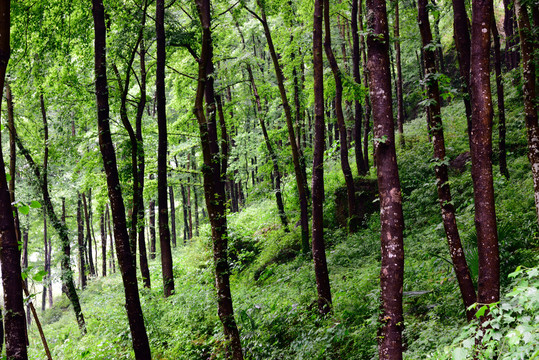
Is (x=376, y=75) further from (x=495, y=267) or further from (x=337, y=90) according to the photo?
(x=337, y=90)

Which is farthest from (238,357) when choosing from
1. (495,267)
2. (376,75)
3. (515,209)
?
(515,209)

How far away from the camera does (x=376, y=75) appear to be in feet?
15.7

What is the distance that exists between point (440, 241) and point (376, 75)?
7.26 metres

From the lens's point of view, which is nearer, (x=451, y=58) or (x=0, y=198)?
(x=0, y=198)

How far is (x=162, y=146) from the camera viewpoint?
11.5 metres

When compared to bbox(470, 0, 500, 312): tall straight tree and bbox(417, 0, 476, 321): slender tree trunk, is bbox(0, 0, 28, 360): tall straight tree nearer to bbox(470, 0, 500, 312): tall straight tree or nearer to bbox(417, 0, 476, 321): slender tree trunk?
bbox(470, 0, 500, 312): tall straight tree

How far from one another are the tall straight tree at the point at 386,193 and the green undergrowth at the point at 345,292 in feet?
2.24

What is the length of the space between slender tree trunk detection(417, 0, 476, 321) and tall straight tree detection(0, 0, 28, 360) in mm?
5773

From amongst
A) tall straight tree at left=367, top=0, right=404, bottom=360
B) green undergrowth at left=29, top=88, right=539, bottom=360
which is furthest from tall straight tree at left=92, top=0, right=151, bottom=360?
tall straight tree at left=367, top=0, right=404, bottom=360

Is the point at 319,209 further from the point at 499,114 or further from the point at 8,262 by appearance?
the point at 499,114

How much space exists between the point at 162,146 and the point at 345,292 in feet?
22.3

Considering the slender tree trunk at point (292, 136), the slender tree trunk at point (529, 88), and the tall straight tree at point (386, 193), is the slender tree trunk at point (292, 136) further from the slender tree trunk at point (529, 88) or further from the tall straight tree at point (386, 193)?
the tall straight tree at point (386, 193)

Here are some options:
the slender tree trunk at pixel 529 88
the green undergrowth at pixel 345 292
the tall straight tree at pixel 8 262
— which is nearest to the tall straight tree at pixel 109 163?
the green undergrowth at pixel 345 292

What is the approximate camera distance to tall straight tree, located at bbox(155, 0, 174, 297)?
1014cm
